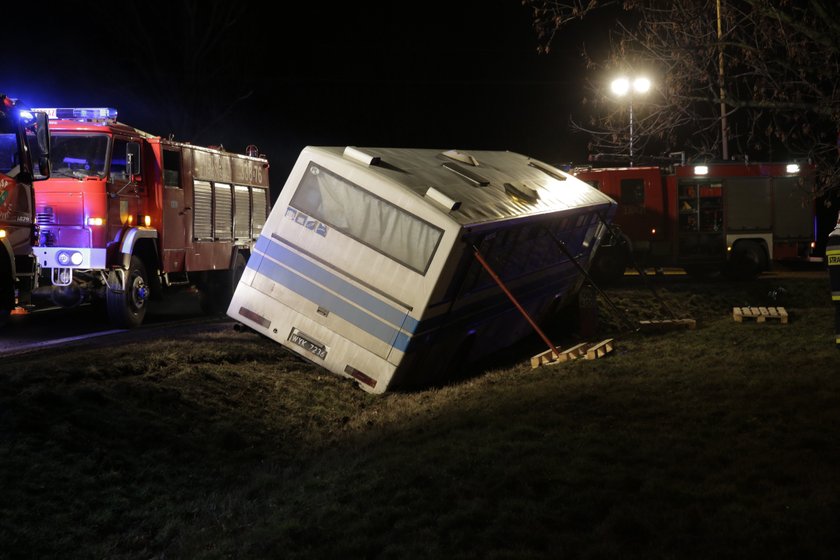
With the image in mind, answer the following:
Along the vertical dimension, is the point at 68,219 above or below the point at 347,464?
above

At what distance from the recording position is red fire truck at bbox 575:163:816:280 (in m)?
25.8

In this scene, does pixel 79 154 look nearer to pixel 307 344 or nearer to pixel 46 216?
pixel 46 216

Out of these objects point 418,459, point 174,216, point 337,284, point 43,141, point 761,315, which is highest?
point 43,141

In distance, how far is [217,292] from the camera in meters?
20.5

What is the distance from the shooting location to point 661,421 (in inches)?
351

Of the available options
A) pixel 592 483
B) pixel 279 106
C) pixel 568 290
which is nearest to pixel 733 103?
pixel 592 483

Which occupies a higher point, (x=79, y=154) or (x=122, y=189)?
(x=79, y=154)

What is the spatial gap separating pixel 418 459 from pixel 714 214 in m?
19.8

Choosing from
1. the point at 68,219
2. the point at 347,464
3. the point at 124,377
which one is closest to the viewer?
the point at 347,464

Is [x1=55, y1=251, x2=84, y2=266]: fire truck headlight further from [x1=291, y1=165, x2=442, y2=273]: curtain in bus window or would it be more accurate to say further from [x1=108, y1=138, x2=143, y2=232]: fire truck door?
[x1=291, y1=165, x2=442, y2=273]: curtain in bus window

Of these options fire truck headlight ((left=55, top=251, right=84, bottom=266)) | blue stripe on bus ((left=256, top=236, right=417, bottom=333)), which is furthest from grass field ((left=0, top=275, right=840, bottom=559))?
fire truck headlight ((left=55, top=251, right=84, bottom=266))

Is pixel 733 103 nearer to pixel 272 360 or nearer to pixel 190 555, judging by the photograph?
pixel 272 360

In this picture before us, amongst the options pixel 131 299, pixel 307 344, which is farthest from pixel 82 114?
pixel 307 344

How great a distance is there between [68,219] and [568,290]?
9156 mm
